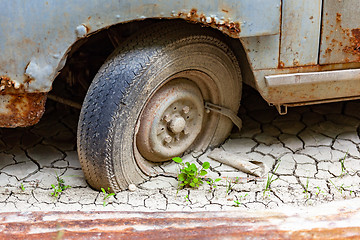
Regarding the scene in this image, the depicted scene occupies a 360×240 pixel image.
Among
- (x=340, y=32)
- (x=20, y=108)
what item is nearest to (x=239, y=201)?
(x=340, y=32)

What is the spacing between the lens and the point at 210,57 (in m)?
3.11

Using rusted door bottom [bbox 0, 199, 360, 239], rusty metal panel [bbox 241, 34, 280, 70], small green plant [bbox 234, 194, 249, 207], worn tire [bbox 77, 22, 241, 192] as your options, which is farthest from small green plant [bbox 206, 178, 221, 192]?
rusted door bottom [bbox 0, 199, 360, 239]

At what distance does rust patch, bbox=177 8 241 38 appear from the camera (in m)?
2.65

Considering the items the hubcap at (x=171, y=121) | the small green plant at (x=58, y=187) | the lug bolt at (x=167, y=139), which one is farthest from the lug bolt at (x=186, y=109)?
the small green plant at (x=58, y=187)

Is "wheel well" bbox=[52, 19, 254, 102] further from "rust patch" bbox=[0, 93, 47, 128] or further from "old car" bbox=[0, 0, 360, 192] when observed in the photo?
"rust patch" bbox=[0, 93, 47, 128]

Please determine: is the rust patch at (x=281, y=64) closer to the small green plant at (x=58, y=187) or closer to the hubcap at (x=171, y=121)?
the hubcap at (x=171, y=121)

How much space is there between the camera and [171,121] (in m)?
3.11

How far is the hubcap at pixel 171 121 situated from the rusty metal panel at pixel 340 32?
0.87 meters

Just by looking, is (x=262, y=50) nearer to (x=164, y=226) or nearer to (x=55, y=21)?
(x=55, y=21)

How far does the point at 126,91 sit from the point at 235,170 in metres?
0.97

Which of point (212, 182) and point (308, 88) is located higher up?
point (308, 88)

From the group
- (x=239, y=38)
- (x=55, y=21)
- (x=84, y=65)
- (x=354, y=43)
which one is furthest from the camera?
(x=84, y=65)

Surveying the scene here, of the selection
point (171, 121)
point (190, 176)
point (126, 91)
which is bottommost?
point (190, 176)

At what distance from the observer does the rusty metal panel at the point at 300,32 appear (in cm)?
283
